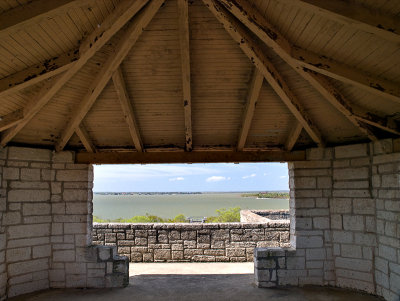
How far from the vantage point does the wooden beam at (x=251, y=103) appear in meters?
4.43

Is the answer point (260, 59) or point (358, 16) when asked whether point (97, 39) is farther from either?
point (358, 16)

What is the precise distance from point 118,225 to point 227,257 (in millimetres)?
2740

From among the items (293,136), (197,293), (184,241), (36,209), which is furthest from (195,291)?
(293,136)

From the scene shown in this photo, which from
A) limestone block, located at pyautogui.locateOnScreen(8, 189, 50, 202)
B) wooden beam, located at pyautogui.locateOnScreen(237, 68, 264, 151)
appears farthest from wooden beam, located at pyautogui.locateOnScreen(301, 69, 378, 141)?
limestone block, located at pyautogui.locateOnScreen(8, 189, 50, 202)

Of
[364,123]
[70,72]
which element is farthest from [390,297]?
[70,72]

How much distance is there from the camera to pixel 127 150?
20.1ft

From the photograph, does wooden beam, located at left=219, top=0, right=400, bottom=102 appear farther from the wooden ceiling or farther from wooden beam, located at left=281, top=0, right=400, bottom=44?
wooden beam, located at left=281, top=0, right=400, bottom=44

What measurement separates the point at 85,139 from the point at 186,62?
2640mm

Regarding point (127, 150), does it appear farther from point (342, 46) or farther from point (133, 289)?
point (342, 46)

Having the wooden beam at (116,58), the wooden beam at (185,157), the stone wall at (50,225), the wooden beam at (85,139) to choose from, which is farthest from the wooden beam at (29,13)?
the wooden beam at (185,157)

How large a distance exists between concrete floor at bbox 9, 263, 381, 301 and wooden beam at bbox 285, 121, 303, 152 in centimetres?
249

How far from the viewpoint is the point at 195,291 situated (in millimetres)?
5691

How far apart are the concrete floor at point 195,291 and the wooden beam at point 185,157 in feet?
7.41

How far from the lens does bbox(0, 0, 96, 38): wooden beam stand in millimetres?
2680
